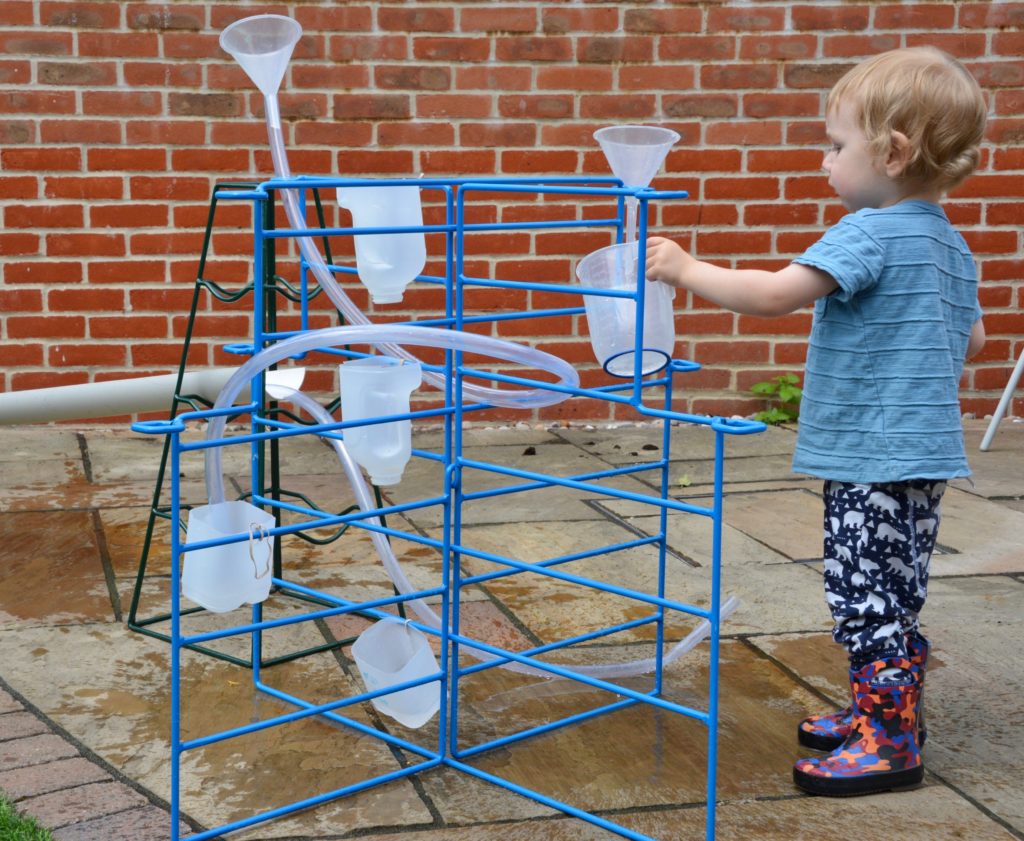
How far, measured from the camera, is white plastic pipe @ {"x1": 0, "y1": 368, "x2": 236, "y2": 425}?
3492 mm

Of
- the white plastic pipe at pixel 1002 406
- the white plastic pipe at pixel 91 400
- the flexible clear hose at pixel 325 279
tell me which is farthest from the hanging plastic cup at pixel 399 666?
the white plastic pipe at pixel 1002 406

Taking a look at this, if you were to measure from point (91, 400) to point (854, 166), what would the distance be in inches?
83.9

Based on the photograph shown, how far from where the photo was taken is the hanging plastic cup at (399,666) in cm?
236

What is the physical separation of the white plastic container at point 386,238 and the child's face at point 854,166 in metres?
0.71

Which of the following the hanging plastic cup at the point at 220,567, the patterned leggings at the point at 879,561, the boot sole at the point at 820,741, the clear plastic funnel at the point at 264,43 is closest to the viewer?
the hanging plastic cup at the point at 220,567

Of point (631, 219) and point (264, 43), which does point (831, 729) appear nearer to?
point (631, 219)

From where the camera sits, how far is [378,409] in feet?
7.17

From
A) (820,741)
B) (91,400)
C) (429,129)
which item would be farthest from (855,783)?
(429,129)

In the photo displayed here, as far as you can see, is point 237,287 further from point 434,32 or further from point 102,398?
point 102,398

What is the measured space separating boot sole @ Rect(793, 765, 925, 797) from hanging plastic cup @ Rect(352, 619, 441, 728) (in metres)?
0.64

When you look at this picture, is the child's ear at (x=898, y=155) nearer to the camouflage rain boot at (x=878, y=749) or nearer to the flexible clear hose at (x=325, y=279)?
the flexible clear hose at (x=325, y=279)

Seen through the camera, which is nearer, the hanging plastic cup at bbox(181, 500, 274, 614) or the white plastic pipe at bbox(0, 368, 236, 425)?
the hanging plastic cup at bbox(181, 500, 274, 614)

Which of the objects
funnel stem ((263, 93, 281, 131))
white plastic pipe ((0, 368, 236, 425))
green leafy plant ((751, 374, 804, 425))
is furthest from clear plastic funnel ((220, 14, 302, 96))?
green leafy plant ((751, 374, 804, 425))

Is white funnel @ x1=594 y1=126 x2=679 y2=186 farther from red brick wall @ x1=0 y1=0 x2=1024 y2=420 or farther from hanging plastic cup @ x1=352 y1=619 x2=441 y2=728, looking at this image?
red brick wall @ x1=0 y1=0 x2=1024 y2=420
